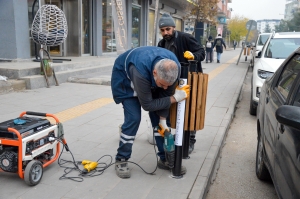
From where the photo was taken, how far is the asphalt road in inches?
149

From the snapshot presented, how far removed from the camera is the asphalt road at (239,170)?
3.80 m

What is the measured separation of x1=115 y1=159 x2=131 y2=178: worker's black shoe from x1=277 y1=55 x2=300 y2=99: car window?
5.98 ft

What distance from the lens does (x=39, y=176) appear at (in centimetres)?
349

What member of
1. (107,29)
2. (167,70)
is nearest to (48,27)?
(107,29)

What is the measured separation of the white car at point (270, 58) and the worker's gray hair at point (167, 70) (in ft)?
14.1

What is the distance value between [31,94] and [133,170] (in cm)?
511

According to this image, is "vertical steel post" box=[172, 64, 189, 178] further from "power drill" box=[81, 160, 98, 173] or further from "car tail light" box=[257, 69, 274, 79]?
"car tail light" box=[257, 69, 274, 79]

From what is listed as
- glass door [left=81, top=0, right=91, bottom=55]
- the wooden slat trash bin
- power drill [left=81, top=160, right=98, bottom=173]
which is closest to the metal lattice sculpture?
glass door [left=81, top=0, right=91, bottom=55]

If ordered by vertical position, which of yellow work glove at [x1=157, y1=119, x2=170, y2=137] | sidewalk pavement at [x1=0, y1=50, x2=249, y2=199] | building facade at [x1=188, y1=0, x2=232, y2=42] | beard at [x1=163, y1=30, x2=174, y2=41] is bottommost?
sidewalk pavement at [x1=0, y1=50, x2=249, y2=199]

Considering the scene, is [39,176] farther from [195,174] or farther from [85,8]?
[85,8]

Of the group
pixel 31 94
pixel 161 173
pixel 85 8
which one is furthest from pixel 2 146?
pixel 85 8

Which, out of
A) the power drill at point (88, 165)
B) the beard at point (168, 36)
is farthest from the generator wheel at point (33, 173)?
the beard at point (168, 36)

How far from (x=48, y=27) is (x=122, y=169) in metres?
7.83

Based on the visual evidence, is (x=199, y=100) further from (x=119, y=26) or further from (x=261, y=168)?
(x=119, y=26)
